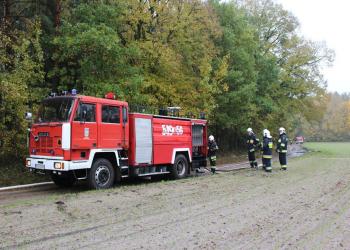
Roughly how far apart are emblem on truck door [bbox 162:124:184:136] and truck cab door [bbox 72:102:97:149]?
3.46m

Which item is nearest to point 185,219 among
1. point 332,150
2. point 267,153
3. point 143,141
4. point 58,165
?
point 58,165

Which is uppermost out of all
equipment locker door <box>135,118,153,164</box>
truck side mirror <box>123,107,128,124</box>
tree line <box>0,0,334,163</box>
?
tree line <box>0,0,334,163</box>

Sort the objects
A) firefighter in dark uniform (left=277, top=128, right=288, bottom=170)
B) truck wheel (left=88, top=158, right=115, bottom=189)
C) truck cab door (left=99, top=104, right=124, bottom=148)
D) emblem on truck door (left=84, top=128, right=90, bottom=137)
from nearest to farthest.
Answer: emblem on truck door (left=84, top=128, right=90, bottom=137)
truck wheel (left=88, top=158, right=115, bottom=189)
truck cab door (left=99, top=104, right=124, bottom=148)
firefighter in dark uniform (left=277, top=128, right=288, bottom=170)

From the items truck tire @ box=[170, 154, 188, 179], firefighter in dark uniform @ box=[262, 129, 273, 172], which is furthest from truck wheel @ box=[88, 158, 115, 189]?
firefighter in dark uniform @ box=[262, 129, 273, 172]

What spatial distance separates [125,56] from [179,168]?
6.24 metres

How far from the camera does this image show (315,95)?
4244 cm

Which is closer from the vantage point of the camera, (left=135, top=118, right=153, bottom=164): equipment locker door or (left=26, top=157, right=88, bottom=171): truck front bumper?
(left=26, top=157, right=88, bottom=171): truck front bumper

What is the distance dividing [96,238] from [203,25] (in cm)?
1881

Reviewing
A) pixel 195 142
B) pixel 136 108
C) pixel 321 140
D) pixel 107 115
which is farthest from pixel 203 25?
pixel 321 140

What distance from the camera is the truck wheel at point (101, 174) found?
11625 mm

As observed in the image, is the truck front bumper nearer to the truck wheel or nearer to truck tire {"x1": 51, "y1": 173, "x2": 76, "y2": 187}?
the truck wheel

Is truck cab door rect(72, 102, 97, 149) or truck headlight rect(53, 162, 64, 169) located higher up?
truck cab door rect(72, 102, 97, 149)

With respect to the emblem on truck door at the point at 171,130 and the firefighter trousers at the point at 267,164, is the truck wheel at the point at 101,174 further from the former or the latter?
the firefighter trousers at the point at 267,164

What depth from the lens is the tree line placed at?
1532cm
